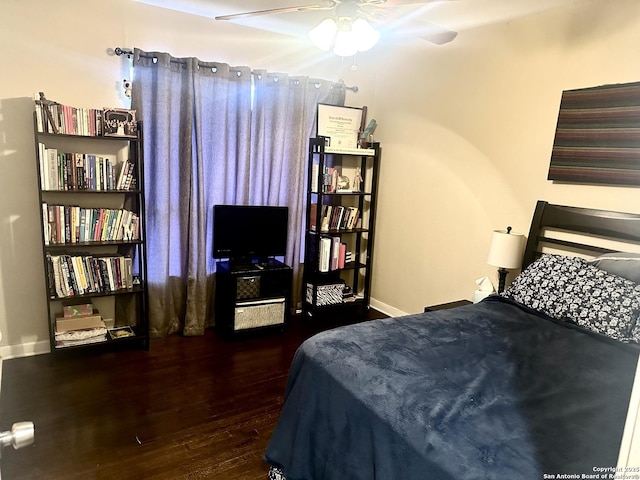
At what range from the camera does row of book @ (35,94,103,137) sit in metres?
2.73

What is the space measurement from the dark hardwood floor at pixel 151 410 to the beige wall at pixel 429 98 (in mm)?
612

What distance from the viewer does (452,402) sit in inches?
60.1

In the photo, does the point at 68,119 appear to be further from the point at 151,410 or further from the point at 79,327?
the point at 151,410

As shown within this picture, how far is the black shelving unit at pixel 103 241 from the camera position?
2.88m

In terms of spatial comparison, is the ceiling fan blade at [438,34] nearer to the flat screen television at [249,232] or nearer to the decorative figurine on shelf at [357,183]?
the decorative figurine on shelf at [357,183]

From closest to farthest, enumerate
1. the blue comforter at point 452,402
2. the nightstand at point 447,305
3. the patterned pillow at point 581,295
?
1. the blue comforter at point 452,402
2. the patterned pillow at point 581,295
3. the nightstand at point 447,305

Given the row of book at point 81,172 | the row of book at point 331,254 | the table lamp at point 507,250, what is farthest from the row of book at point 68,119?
the table lamp at point 507,250

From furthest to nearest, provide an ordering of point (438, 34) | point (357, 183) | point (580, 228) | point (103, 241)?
point (357, 183), point (103, 241), point (438, 34), point (580, 228)

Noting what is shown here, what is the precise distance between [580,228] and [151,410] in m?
2.81

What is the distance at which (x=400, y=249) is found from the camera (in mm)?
4098

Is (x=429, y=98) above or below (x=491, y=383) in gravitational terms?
above

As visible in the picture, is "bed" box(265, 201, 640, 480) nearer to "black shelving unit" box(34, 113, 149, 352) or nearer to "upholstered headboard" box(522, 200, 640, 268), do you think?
"upholstered headboard" box(522, 200, 640, 268)

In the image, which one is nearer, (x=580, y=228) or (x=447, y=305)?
(x=580, y=228)

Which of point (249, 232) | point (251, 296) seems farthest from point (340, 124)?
point (251, 296)
